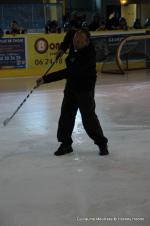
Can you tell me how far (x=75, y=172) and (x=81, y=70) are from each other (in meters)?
1.15

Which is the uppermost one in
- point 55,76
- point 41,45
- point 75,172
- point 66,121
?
point 41,45

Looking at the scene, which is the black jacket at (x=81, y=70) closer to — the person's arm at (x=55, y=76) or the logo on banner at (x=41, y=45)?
the person's arm at (x=55, y=76)

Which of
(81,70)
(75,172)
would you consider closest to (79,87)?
(81,70)

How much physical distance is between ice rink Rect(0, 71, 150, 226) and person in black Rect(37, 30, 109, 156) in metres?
0.25

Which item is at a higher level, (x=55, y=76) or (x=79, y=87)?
(x=55, y=76)

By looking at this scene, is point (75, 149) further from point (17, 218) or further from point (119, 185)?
point (17, 218)

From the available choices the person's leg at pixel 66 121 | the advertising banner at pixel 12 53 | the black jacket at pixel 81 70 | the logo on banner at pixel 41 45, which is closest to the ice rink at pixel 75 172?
the person's leg at pixel 66 121

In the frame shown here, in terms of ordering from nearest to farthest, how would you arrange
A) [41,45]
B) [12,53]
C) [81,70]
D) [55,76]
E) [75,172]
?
[75,172] → [81,70] → [55,76] → [12,53] → [41,45]

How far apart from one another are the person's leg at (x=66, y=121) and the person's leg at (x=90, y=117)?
14 centimetres

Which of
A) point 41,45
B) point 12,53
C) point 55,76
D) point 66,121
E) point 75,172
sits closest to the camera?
point 75,172

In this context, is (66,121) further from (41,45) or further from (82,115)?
(41,45)

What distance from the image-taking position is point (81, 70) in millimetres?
5828

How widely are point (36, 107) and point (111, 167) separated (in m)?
3.93

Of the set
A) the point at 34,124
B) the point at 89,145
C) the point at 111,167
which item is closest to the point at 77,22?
the point at 34,124
